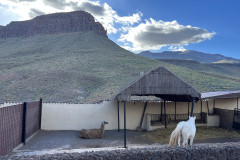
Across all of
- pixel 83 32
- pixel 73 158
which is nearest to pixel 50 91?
pixel 73 158

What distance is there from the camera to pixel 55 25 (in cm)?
7950

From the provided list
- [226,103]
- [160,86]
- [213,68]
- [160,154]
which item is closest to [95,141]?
[160,86]

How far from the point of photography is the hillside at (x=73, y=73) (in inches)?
1127

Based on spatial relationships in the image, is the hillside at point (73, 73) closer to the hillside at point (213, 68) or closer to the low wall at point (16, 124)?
the low wall at point (16, 124)

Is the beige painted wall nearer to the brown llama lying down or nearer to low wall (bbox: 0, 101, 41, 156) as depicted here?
the brown llama lying down

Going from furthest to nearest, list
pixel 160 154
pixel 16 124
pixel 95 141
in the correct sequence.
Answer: pixel 95 141 → pixel 16 124 → pixel 160 154

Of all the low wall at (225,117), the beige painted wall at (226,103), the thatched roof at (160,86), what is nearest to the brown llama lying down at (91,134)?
the thatched roof at (160,86)

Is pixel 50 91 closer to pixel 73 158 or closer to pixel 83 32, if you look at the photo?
pixel 73 158

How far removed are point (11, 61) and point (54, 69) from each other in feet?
47.0

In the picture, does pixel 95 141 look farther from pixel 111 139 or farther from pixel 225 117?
pixel 225 117

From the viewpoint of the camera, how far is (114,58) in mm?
47188

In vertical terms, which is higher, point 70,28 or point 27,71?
point 70,28

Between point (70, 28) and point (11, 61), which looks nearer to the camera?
point (11, 61)

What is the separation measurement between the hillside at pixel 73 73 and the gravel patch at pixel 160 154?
785 inches
